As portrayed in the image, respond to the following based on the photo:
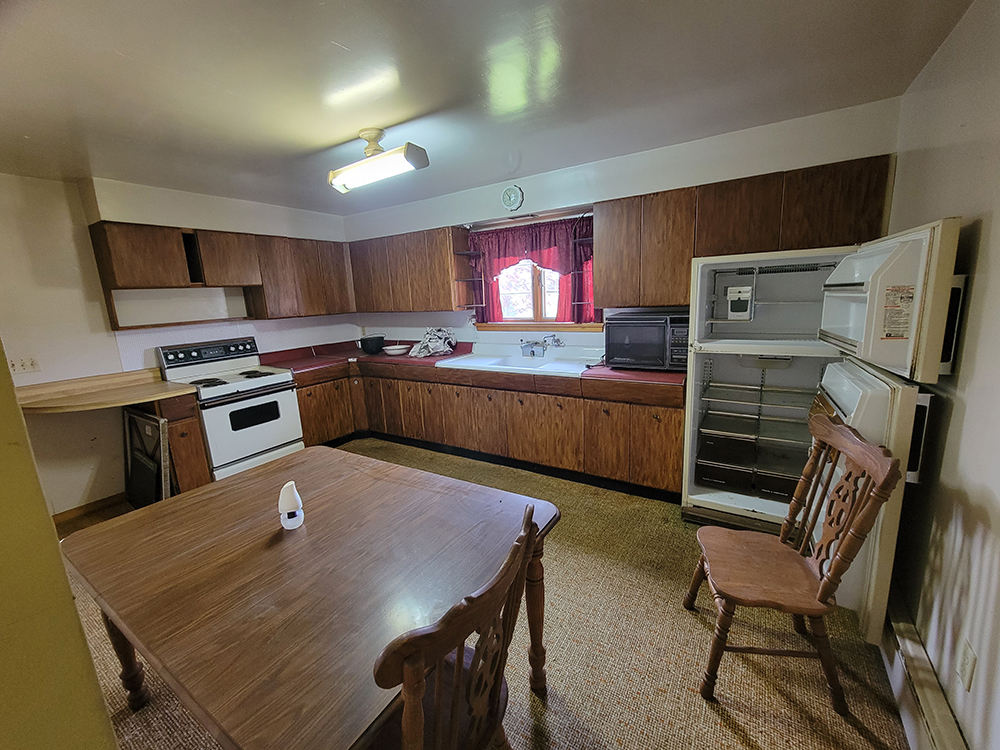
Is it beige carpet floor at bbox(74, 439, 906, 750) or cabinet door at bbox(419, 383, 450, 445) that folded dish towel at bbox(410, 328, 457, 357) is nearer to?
cabinet door at bbox(419, 383, 450, 445)

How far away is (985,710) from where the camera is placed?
3.45 feet

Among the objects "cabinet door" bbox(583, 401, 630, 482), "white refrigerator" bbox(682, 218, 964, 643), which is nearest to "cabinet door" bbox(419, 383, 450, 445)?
"cabinet door" bbox(583, 401, 630, 482)

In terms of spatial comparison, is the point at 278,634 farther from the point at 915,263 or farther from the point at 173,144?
the point at 173,144

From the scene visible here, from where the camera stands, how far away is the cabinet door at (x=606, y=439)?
112 inches

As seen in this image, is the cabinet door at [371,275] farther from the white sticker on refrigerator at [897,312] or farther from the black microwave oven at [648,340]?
the white sticker on refrigerator at [897,312]

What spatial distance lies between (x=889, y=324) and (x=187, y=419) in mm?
3927

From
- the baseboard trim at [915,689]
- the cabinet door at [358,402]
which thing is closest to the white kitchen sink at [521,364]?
the cabinet door at [358,402]

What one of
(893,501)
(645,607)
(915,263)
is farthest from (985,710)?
(915,263)

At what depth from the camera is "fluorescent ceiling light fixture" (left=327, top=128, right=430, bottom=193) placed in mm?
2104

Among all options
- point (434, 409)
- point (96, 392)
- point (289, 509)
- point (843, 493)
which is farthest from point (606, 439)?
point (96, 392)

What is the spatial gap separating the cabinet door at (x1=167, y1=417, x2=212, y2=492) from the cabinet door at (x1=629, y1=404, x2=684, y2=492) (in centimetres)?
311

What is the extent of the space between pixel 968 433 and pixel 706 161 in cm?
203

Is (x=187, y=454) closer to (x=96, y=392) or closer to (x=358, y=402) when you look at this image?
(x=96, y=392)

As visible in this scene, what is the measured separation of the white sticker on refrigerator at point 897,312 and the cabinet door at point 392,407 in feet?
11.6
